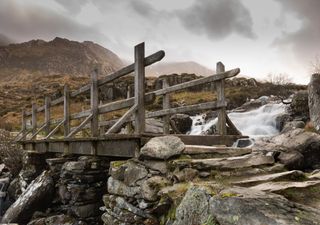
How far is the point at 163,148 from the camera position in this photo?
17.6ft


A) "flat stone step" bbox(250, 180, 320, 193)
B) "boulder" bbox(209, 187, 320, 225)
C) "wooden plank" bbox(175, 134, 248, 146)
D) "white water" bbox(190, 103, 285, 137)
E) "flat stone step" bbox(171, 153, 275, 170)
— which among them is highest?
"white water" bbox(190, 103, 285, 137)

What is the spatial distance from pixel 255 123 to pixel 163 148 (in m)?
17.4

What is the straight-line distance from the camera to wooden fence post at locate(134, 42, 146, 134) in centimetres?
683

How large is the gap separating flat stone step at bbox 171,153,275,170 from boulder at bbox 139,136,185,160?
203mm

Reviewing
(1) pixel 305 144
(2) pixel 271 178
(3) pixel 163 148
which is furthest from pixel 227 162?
(1) pixel 305 144

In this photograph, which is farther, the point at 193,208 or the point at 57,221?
the point at 57,221

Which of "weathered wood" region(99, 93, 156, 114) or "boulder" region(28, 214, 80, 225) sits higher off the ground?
"weathered wood" region(99, 93, 156, 114)

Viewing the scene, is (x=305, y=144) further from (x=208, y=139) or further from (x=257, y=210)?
(x=257, y=210)

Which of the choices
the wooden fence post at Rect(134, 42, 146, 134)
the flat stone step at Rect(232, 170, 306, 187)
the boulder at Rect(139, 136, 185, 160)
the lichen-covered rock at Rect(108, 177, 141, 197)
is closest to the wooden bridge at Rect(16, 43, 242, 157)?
the wooden fence post at Rect(134, 42, 146, 134)

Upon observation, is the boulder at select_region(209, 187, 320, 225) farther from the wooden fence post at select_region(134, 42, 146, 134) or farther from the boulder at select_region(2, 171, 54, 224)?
the boulder at select_region(2, 171, 54, 224)

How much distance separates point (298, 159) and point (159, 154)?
2747mm

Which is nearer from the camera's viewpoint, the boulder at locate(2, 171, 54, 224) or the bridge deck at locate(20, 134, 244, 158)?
the bridge deck at locate(20, 134, 244, 158)

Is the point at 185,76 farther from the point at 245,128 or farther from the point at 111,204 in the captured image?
the point at 111,204

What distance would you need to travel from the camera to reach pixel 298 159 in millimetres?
6102
